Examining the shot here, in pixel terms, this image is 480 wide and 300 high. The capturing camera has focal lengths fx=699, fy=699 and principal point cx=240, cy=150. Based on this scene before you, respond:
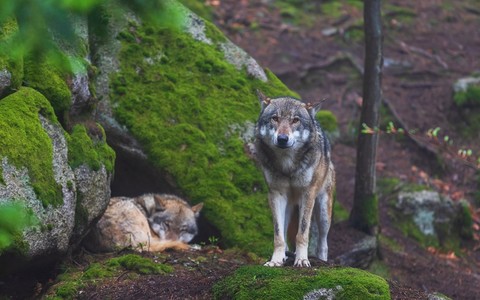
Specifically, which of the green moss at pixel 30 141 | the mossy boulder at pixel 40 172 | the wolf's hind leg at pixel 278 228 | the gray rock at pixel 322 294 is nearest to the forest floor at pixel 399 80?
the wolf's hind leg at pixel 278 228

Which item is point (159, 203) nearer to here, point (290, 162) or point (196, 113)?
point (196, 113)

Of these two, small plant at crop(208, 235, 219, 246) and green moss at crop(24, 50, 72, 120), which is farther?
small plant at crop(208, 235, 219, 246)

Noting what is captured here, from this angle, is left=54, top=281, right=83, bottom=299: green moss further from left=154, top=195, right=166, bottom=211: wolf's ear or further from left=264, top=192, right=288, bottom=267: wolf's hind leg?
left=154, top=195, right=166, bottom=211: wolf's ear

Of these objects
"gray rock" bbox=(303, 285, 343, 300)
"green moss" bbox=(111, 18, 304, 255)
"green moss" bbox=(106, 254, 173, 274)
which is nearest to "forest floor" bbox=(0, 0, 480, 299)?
"green moss" bbox=(111, 18, 304, 255)

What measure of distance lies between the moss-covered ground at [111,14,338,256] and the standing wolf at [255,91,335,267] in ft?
4.72

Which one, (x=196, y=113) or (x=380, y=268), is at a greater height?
(x=196, y=113)

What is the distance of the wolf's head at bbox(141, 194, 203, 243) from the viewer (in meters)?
9.24

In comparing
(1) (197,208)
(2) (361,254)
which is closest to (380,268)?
(2) (361,254)

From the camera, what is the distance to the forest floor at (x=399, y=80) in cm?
1178

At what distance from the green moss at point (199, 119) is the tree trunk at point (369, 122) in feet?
4.92

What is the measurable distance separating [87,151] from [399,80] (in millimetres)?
12755

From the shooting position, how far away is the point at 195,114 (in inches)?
401

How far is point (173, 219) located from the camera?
9242mm

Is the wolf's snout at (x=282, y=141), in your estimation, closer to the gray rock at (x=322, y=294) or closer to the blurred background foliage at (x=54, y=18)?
the gray rock at (x=322, y=294)
